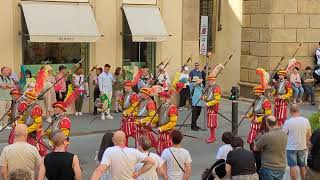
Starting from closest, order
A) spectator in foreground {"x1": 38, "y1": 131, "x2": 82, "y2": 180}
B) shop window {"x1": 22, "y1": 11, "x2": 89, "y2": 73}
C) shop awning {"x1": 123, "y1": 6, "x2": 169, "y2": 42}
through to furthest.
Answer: spectator in foreground {"x1": 38, "y1": 131, "x2": 82, "y2": 180} < shop window {"x1": 22, "y1": 11, "x2": 89, "y2": 73} < shop awning {"x1": 123, "y1": 6, "x2": 169, "y2": 42}

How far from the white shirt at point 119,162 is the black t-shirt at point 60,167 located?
0.40 metres

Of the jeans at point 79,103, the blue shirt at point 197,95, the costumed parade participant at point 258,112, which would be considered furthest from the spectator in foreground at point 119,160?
the jeans at point 79,103

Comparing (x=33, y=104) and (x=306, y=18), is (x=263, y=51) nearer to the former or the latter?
(x=306, y=18)

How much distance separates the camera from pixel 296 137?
9.99 m

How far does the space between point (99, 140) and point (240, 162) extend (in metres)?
8.07

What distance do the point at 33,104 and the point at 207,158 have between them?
14.2 feet

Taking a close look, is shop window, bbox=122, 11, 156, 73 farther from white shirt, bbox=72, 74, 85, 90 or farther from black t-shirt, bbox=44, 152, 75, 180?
black t-shirt, bbox=44, 152, 75, 180

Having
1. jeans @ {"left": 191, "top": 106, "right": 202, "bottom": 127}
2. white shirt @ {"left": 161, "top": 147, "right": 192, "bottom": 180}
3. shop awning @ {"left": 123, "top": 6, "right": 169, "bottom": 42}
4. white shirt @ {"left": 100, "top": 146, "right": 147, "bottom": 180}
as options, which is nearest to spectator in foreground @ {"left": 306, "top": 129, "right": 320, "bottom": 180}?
white shirt @ {"left": 161, "top": 147, "right": 192, "bottom": 180}

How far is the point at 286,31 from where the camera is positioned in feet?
70.0

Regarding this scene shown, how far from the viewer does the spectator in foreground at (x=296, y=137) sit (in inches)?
393

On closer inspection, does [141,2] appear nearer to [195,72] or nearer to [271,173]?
[195,72]

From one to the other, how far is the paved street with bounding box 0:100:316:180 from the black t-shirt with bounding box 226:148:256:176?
378 cm

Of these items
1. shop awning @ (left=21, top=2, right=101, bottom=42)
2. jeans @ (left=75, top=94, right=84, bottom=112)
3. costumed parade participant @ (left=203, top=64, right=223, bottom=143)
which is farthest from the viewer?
jeans @ (left=75, top=94, right=84, bottom=112)

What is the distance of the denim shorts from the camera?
10188 millimetres
